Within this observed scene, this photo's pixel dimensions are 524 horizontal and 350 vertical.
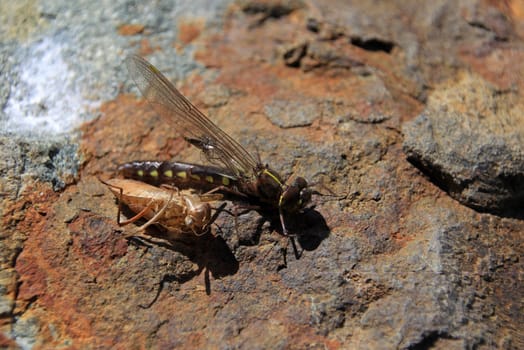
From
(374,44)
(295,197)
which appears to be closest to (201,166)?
(295,197)

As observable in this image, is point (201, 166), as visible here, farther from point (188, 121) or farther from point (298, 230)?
point (298, 230)

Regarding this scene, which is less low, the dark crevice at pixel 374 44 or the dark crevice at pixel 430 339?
the dark crevice at pixel 374 44

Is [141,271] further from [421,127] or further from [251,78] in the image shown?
[421,127]

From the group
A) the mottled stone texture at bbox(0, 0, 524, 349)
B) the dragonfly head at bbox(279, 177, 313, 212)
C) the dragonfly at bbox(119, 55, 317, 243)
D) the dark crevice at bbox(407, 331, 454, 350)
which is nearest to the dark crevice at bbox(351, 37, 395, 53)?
the mottled stone texture at bbox(0, 0, 524, 349)

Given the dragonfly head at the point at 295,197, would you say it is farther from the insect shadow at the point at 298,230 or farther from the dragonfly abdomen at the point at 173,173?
the dragonfly abdomen at the point at 173,173

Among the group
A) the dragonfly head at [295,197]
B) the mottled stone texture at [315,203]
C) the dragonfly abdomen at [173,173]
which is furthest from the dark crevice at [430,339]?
the dragonfly abdomen at [173,173]

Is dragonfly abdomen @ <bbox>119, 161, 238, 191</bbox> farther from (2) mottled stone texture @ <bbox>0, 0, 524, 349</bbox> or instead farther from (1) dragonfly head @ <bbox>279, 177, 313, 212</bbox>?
(1) dragonfly head @ <bbox>279, 177, 313, 212</bbox>

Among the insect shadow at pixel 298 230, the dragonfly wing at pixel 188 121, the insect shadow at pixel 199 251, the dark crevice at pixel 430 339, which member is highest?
the dragonfly wing at pixel 188 121
